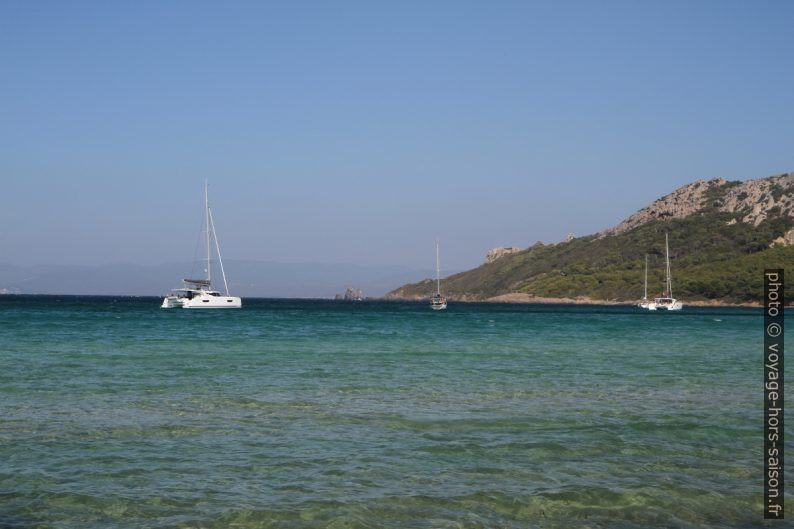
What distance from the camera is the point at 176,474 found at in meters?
13.0

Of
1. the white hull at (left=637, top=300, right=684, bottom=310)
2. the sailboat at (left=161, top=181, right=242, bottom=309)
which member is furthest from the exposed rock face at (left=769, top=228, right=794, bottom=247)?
the sailboat at (left=161, top=181, right=242, bottom=309)

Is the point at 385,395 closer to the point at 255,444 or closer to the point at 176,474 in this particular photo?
the point at 255,444

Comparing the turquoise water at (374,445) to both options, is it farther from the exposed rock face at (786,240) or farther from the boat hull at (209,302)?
the exposed rock face at (786,240)

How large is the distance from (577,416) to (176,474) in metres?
9.73

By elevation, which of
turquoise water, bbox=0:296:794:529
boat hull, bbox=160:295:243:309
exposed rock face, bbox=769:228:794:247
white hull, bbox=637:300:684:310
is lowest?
turquoise water, bbox=0:296:794:529

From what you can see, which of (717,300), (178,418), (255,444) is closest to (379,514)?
(255,444)

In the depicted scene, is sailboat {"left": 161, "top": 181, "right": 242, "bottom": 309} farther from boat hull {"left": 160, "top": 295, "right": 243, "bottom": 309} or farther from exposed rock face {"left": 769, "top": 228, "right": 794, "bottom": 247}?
Answer: exposed rock face {"left": 769, "top": 228, "right": 794, "bottom": 247}

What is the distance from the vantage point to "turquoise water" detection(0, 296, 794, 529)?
1122cm

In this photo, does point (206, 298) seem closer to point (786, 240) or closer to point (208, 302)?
point (208, 302)

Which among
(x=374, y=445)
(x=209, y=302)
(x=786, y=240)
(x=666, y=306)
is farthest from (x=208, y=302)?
(x=786, y=240)

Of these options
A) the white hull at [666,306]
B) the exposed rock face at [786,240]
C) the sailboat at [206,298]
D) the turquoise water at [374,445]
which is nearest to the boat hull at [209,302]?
the sailboat at [206,298]

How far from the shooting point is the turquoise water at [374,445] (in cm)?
1122

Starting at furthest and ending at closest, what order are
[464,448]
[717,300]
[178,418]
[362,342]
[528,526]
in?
[717,300] → [362,342] → [178,418] → [464,448] → [528,526]

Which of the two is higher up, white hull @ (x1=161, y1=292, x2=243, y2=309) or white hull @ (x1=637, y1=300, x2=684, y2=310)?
white hull @ (x1=637, y1=300, x2=684, y2=310)
